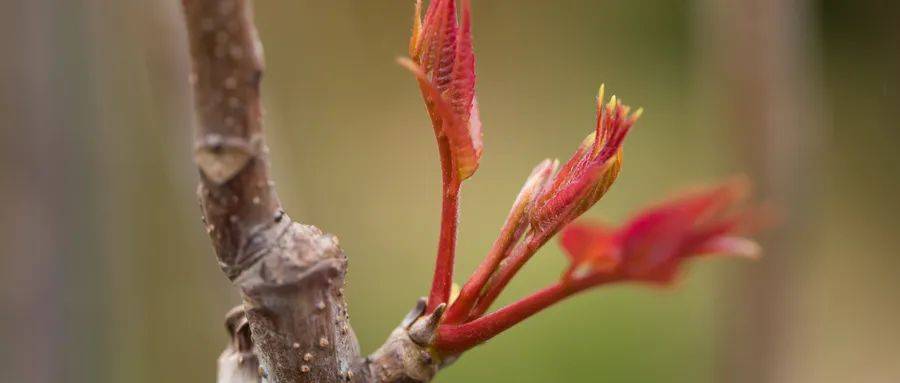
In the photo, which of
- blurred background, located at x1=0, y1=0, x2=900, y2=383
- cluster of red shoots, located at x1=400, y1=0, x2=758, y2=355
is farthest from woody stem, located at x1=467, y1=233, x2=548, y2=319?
blurred background, located at x1=0, y1=0, x2=900, y2=383

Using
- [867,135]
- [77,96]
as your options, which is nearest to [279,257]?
[77,96]

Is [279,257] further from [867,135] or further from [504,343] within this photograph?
[867,135]

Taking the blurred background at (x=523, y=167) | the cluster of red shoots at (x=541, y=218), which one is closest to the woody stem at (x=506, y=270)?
the cluster of red shoots at (x=541, y=218)

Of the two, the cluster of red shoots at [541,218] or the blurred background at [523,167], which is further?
the blurred background at [523,167]

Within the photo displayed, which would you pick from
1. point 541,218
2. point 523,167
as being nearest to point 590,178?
point 541,218

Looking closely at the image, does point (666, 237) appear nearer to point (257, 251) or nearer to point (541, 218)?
point (541, 218)

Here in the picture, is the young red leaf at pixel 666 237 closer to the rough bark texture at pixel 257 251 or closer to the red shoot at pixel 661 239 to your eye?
the red shoot at pixel 661 239

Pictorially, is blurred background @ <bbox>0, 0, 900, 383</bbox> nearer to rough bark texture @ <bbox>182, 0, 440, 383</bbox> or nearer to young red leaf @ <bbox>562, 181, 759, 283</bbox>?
rough bark texture @ <bbox>182, 0, 440, 383</bbox>

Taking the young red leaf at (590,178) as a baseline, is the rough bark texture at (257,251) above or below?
below
